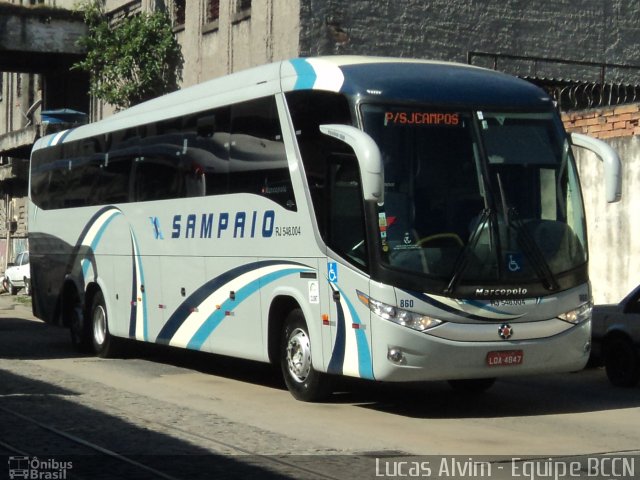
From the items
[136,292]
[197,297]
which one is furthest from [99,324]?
[197,297]

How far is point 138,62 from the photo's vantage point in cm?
3136

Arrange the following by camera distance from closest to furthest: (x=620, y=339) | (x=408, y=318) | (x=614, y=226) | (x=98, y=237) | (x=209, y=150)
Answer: (x=408, y=318), (x=620, y=339), (x=209, y=150), (x=98, y=237), (x=614, y=226)

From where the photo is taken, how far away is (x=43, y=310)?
2114 cm

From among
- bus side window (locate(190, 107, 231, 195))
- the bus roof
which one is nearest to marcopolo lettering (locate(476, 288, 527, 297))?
the bus roof

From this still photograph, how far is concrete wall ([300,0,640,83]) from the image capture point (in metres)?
26.3

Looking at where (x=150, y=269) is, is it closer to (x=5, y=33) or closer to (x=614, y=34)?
(x=614, y=34)

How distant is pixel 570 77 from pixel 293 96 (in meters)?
16.8

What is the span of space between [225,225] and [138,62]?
1746 cm

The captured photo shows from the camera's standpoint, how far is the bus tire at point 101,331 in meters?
18.6

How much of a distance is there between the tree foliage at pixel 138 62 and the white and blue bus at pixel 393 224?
1651 cm

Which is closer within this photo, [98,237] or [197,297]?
[197,297]

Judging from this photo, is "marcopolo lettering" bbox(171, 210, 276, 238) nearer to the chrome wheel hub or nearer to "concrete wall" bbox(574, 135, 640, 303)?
the chrome wheel hub

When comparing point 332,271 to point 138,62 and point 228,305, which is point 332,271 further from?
point 138,62

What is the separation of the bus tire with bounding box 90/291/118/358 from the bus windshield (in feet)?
26.0
